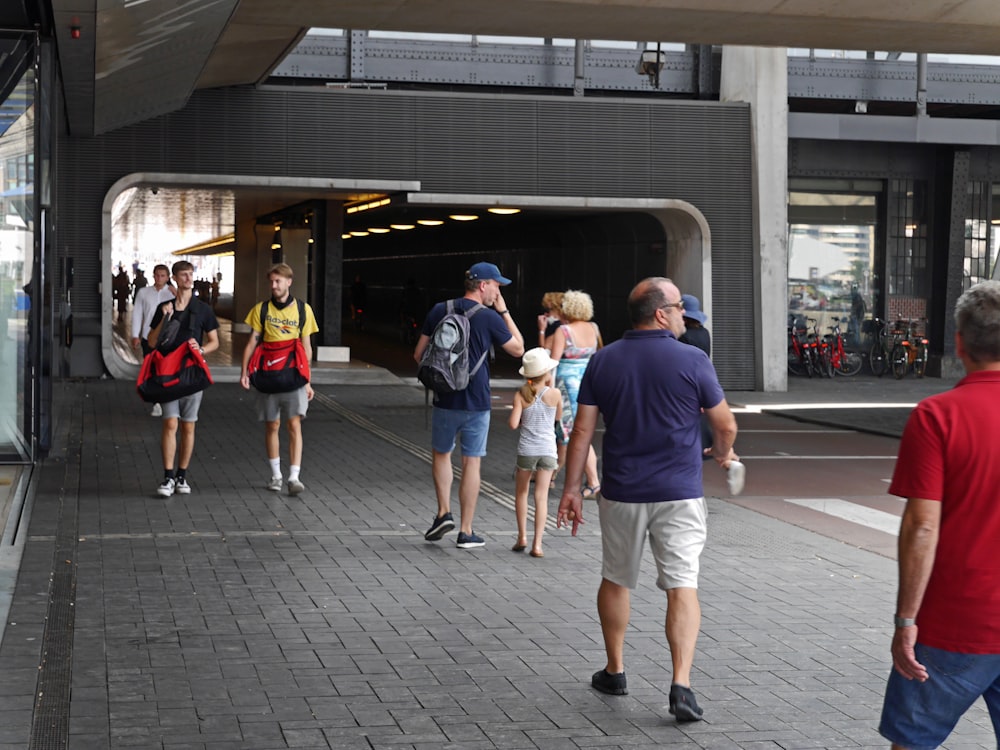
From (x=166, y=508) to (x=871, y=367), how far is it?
21.8 meters

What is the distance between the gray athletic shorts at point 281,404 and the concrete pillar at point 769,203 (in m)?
14.6

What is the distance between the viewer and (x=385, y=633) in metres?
6.87

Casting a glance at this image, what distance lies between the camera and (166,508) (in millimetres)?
10539

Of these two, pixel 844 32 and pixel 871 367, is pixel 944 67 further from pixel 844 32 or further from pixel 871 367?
pixel 844 32

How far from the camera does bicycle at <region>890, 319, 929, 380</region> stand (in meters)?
28.8

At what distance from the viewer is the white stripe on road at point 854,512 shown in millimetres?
10844

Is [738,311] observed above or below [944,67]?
below

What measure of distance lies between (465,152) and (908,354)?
10.9 meters

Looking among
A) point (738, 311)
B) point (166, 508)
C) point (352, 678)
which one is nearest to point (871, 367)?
point (738, 311)

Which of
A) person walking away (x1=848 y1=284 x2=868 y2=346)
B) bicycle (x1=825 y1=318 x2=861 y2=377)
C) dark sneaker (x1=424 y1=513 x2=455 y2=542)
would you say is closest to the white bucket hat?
dark sneaker (x1=424 y1=513 x2=455 y2=542)

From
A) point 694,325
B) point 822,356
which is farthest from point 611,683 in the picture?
point 822,356

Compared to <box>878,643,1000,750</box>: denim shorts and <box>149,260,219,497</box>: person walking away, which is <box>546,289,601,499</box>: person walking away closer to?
<box>149,260,219,497</box>: person walking away

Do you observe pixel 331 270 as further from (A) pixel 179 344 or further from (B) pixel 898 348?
(A) pixel 179 344

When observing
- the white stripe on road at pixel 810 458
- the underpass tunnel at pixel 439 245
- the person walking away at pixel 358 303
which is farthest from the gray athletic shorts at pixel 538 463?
the person walking away at pixel 358 303
